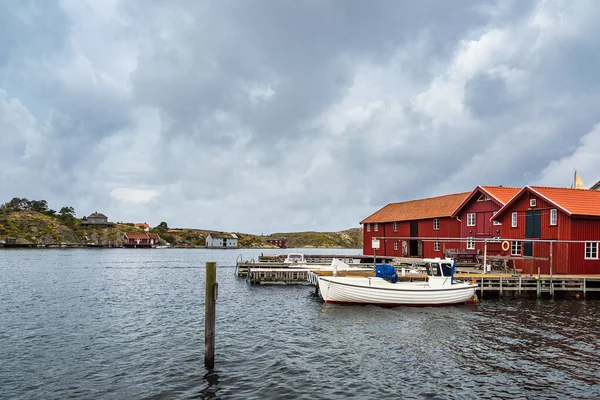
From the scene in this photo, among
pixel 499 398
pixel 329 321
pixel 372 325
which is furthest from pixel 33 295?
pixel 499 398

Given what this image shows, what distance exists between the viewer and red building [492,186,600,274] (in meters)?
35.4

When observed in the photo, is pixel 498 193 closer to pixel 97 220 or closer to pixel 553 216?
pixel 553 216

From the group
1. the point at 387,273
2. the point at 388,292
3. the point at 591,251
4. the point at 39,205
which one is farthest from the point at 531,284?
the point at 39,205

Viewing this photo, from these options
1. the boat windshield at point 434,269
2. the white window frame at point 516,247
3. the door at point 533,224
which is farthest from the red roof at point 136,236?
the boat windshield at point 434,269

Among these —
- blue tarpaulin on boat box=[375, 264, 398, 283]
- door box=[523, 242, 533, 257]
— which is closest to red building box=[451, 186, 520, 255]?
door box=[523, 242, 533, 257]

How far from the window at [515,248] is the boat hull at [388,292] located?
14010 mm

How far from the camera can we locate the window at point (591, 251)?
118 feet

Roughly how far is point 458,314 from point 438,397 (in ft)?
48.1

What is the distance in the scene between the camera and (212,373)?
50.5 ft

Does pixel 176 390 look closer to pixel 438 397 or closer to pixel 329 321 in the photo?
pixel 438 397

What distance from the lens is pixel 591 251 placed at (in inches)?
1417

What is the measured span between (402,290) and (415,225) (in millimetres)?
31228

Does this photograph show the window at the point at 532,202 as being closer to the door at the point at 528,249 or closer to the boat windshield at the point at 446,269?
the door at the point at 528,249

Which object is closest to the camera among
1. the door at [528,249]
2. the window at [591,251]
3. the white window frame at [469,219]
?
the window at [591,251]
